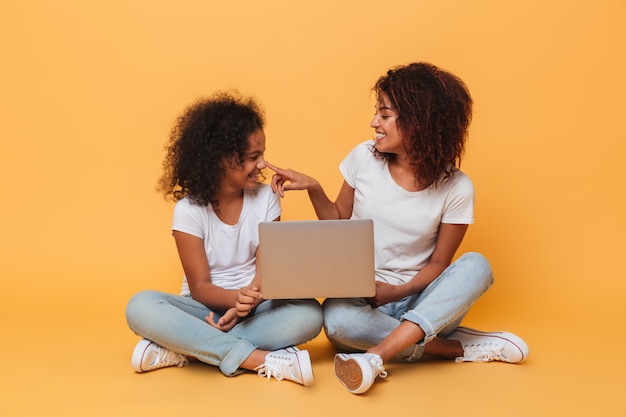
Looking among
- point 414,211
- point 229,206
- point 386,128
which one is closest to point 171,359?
point 229,206

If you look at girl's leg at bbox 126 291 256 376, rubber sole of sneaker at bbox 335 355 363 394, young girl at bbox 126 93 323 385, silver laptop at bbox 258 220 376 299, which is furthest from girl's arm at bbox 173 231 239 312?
rubber sole of sneaker at bbox 335 355 363 394

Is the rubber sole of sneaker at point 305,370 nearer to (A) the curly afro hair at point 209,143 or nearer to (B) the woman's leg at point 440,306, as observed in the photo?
(B) the woman's leg at point 440,306

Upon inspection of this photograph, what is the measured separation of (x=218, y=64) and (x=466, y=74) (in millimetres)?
1188

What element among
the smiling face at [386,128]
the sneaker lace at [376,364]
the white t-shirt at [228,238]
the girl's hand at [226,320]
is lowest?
the sneaker lace at [376,364]

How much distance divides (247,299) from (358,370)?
45cm

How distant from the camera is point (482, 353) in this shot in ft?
9.55

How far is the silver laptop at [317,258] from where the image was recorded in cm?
256

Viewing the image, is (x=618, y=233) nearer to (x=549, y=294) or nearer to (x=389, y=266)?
(x=549, y=294)

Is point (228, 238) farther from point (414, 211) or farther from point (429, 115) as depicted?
point (429, 115)

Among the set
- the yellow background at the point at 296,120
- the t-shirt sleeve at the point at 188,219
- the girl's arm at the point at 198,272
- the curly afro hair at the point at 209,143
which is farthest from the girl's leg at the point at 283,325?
the yellow background at the point at 296,120

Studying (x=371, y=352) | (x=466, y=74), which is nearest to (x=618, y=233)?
(x=466, y=74)

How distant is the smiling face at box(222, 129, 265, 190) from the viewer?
9.78 ft

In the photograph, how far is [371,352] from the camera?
2.66 m

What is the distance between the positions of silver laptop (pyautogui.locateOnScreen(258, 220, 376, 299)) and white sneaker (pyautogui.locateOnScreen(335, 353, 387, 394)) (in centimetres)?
20
